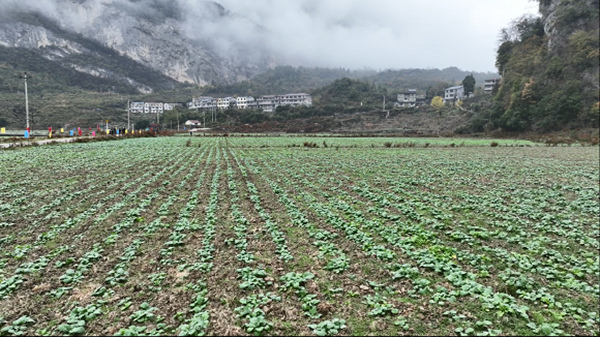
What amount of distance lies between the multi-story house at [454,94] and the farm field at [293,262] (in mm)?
135340

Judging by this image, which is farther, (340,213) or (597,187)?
(597,187)

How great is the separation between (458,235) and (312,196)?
18.8 feet

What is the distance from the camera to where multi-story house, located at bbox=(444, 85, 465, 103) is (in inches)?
5231

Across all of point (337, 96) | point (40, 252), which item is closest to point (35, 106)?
point (337, 96)

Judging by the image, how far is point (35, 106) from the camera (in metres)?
103

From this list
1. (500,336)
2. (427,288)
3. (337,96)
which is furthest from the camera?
(337,96)

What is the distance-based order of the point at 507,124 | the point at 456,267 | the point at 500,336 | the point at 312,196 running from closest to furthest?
the point at 500,336 < the point at 456,267 < the point at 312,196 < the point at 507,124

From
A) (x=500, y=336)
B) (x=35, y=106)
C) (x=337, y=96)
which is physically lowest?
(x=500, y=336)

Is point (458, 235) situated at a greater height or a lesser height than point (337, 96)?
lesser

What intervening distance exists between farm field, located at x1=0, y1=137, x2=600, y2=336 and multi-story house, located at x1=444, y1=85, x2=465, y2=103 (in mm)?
135340

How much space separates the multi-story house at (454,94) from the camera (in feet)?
436

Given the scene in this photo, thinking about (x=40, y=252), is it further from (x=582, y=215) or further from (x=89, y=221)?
(x=582, y=215)

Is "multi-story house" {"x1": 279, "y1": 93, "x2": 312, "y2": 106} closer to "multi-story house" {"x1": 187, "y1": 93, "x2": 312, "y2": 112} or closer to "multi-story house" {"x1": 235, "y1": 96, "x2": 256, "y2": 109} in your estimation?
"multi-story house" {"x1": 187, "y1": 93, "x2": 312, "y2": 112}

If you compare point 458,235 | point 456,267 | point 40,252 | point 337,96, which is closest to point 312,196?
point 458,235
